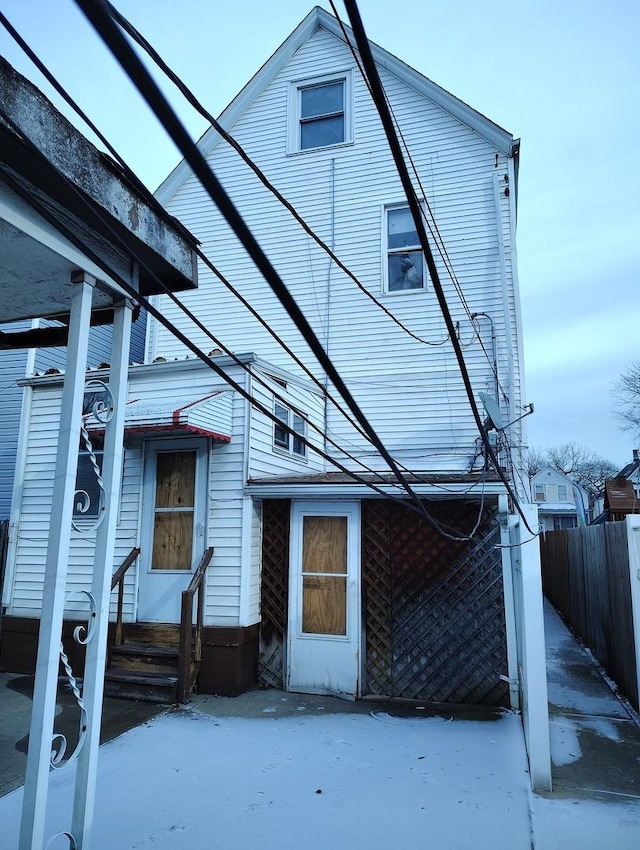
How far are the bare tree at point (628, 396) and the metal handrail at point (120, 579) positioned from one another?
28.0 m

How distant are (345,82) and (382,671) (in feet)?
31.5

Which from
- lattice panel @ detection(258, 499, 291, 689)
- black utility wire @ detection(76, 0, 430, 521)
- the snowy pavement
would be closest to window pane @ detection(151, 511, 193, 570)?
lattice panel @ detection(258, 499, 291, 689)

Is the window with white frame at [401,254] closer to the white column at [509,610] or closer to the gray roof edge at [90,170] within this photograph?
the white column at [509,610]

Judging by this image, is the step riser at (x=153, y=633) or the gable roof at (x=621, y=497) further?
the gable roof at (x=621, y=497)

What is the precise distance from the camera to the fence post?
5.72m

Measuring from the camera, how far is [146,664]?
6.91 meters

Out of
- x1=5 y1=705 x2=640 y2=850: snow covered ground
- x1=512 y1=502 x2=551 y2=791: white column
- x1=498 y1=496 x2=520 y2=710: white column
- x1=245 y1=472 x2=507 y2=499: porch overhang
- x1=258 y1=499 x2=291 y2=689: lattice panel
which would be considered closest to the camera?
x1=5 y1=705 x2=640 y2=850: snow covered ground

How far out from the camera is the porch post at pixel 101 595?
8.63 ft

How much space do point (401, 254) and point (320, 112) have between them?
10.4ft

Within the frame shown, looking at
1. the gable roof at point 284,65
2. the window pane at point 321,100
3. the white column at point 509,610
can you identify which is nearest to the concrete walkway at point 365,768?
the white column at point 509,610

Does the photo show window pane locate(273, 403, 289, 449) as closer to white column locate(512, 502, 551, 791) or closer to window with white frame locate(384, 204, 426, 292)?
window with white frame locate(384, 204, 426, 292)

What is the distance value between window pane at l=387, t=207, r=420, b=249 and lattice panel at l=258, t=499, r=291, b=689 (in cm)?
488

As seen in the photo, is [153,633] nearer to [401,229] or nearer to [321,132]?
[401,229]

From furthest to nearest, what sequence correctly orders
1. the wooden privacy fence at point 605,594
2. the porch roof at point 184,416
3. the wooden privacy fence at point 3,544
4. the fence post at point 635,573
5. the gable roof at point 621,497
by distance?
the gable roof at point 621,497 → the wooden privacy fence at point 3,544 → the porch roof at point 184,416 → the wooden privacy fence at point 605,594 → the fence post at point 635,573
